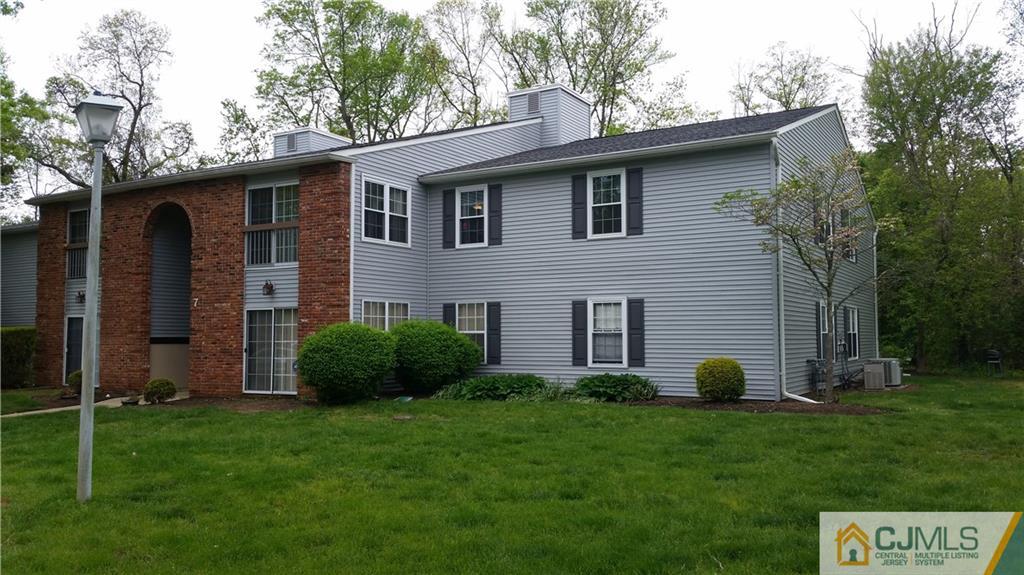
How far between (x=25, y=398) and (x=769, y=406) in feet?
48.7

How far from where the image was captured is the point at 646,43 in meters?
32.8

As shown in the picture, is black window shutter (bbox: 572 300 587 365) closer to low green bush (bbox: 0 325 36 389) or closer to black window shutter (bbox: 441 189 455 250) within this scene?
black window shutter (bbox: 441 189 455 250)

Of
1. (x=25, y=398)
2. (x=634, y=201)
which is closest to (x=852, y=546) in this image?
(x=634, y=201)

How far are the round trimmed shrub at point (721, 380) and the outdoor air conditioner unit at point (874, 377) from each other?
5376mm

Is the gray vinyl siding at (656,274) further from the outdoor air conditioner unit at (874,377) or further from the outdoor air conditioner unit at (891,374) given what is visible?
the outdoor air conditioner unit at (891,374)

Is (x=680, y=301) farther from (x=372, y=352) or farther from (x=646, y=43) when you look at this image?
(x=646, y=43)

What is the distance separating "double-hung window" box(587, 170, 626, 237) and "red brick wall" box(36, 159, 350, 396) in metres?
4.98

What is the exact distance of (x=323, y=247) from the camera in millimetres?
15656

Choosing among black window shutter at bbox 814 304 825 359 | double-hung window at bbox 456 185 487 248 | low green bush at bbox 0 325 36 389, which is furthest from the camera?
low green bush at bbox 0 325 36 389

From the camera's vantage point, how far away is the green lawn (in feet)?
49.6

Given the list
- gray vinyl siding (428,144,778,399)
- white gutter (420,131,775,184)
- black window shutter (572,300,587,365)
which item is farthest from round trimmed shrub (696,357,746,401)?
white gutter (420,131,775,184)

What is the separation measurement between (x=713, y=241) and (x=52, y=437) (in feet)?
37.1

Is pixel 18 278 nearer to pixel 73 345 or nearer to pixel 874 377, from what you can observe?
pixel 73 345

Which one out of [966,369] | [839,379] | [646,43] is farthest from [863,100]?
[839,379]
